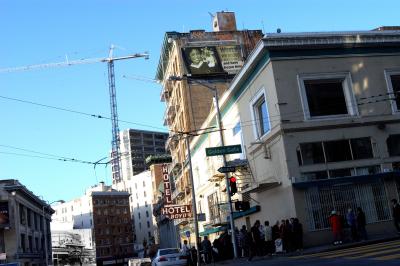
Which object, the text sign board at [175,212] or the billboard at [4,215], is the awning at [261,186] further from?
the billboard at [4,215]

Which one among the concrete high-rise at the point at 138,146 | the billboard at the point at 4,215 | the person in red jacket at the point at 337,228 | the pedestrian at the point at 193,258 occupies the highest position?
the concrete high-rise at the point at 138,146

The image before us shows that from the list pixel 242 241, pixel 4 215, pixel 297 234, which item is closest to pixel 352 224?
pixel 297 234

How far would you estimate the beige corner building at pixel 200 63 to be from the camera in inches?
2159

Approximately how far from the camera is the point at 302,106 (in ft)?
89.9

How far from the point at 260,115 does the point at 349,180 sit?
6523 mm

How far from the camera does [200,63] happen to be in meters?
55.4

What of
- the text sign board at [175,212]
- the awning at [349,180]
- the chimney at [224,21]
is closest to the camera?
the awning at [349,180]

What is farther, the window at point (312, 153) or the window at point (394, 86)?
the window at point (394, 86)

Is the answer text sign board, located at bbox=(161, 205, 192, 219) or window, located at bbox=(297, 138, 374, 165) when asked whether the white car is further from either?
text sign board, located at bbox=(161, 205, 192, 219)

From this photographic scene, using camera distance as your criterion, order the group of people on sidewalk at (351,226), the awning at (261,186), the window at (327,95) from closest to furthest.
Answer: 1. the group of people on sidewalk at (351,226)
2. the awning at (261,186)
3. the window at (327,95)

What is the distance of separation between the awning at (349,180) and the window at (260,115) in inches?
172

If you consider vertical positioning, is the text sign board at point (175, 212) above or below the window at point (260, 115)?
below

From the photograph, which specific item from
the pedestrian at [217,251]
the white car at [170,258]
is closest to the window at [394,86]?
the pedestrian at [217,251]

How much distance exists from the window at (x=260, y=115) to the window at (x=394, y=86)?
6.58 m
